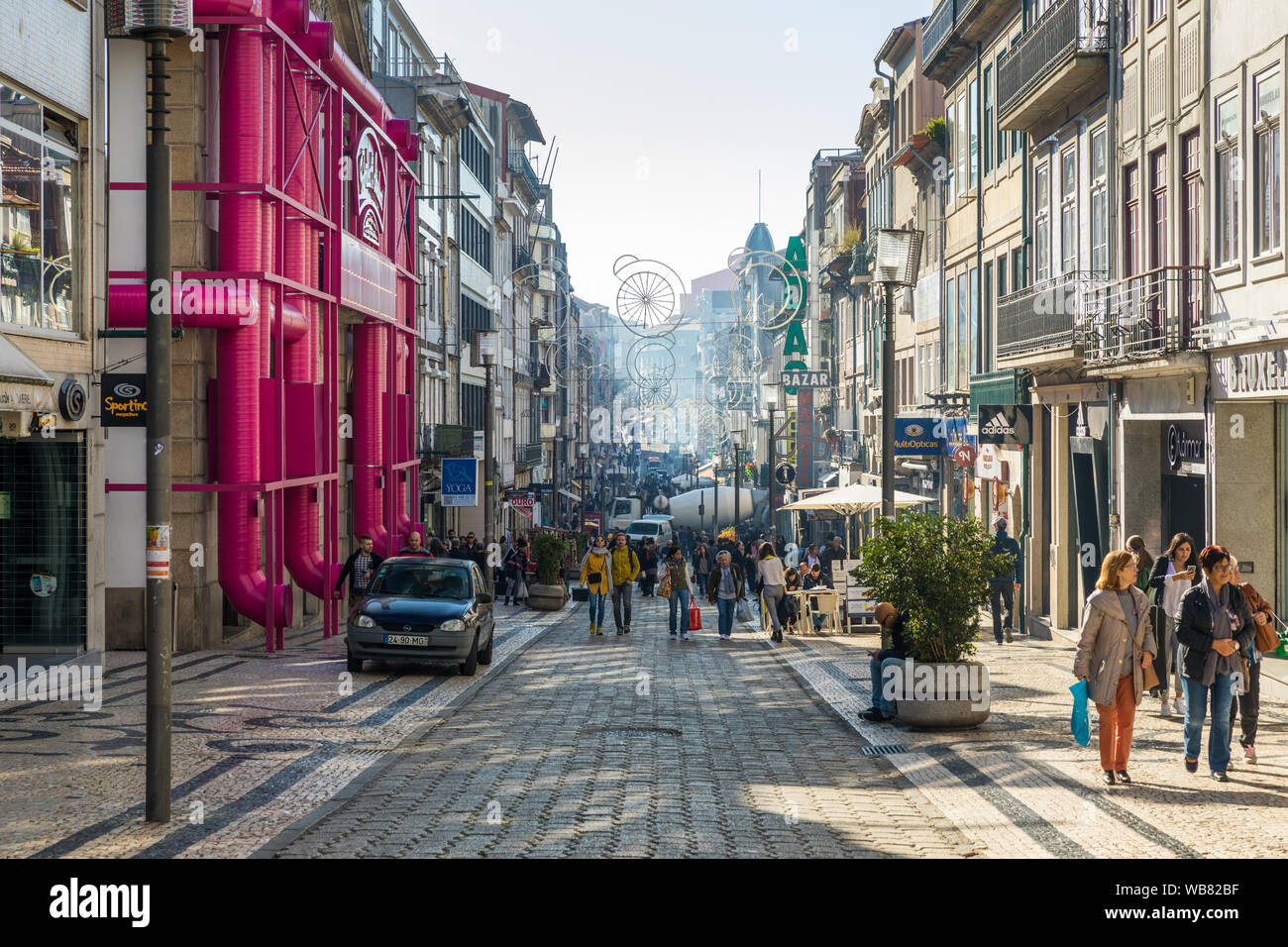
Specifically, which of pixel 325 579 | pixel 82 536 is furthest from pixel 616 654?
pixel 82 536

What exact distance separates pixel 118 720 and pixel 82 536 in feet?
15.2

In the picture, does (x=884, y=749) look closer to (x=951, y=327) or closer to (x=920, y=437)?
(x=920, y=437)

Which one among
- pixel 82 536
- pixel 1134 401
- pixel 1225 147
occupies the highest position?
pixel 1225 147

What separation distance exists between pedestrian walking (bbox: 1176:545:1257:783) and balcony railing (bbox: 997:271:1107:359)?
11852mm

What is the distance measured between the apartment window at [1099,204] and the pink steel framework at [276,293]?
41.1ft

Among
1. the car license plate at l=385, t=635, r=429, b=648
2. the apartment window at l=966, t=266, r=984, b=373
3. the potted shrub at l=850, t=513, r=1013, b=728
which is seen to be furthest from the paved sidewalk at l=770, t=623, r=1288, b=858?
the apartment window at l=966, t=266, r=984, b=373

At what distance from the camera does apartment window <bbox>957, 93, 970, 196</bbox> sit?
35.7 m

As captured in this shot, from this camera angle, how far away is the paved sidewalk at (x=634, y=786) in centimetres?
903

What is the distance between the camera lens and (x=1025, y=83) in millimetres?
26297

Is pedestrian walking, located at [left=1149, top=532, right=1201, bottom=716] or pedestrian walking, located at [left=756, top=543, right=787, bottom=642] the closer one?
pedestrian walking, located at [left=1149, top=532, right=1201, bottom=716]

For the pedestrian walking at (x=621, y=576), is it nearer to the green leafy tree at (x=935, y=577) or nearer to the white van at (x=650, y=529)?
the green leafy tree at (x=935, y=577)

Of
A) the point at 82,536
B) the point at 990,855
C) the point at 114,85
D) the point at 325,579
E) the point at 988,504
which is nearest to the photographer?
the point at 990,855

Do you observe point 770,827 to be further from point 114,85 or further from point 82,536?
point 114,85

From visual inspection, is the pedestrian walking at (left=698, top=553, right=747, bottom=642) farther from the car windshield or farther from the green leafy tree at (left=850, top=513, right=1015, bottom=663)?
the green leafy tree at (left=850, top=513, right=1015, bottom=663)
